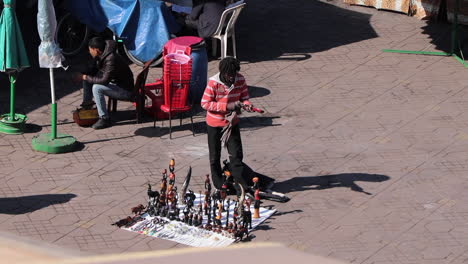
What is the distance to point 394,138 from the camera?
1284 cm

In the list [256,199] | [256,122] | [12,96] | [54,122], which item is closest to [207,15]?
[256,122]

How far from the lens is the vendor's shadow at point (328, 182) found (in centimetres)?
1137

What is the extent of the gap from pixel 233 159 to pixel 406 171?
2300 mm

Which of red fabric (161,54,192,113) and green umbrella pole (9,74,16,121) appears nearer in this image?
green umbrella pole (9,74,16,121)

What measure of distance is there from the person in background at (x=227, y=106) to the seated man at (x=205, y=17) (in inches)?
170

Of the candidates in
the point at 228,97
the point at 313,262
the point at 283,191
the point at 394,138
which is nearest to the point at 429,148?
the point at 394,138

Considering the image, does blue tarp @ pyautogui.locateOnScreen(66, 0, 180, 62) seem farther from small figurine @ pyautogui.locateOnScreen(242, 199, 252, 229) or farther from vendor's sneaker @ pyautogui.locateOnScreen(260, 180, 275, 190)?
small figurine @ pyautogui.locateOnScreen(242, 199, 252, 229)

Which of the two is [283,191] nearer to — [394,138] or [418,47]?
[394,138]

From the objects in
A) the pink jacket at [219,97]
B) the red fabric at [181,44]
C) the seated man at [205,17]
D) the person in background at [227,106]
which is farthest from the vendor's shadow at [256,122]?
the pink jacket at [219,97]

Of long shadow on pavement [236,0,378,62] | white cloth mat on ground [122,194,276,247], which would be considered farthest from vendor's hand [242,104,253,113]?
long shadow on pavement [236,0,378,62]

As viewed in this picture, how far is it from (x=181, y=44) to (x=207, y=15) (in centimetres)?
143

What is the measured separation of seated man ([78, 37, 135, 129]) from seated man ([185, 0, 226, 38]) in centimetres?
238

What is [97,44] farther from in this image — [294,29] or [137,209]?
[294,29]

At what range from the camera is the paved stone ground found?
33.4 ft
